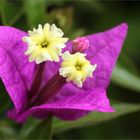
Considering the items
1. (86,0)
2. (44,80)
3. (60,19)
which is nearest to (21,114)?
(44,80)

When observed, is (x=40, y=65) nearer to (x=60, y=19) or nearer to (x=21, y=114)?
(x=21, y=114)

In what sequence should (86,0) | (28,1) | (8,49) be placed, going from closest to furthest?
(8,49) < (28,1) < (86,0)

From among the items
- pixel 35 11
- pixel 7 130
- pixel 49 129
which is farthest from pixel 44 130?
pixel 35 11

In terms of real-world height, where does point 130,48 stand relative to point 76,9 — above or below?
below

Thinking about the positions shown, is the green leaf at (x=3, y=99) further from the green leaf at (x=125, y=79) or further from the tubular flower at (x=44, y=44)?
the green leaf at (x=125, y=79)

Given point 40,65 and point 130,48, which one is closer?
point 40,65

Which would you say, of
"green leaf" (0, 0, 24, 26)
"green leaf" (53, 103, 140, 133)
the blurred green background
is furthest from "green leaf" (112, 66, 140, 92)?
"green leaf" (0, 0, 24, 26)

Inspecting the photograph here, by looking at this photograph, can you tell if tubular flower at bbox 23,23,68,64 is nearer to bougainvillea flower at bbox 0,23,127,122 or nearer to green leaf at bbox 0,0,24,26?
bougainvillea flower at bbox 0,23,127,122
